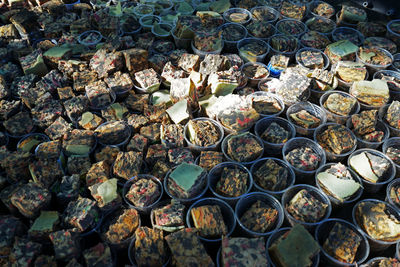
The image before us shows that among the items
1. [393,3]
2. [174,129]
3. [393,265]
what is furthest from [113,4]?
[393,265]

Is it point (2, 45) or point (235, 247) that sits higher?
point (2, 45)

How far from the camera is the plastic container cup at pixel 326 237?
2246 millimetres

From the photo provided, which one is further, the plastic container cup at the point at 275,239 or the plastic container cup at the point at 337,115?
the plastic container cup at the point at 337,115

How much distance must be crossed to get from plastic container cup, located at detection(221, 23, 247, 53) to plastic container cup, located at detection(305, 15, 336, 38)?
3.08 ft

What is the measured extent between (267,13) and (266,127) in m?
2.06

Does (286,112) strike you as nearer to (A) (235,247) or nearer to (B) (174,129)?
(B) (174,129)

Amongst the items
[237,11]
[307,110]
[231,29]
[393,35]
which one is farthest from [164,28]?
[393,35]

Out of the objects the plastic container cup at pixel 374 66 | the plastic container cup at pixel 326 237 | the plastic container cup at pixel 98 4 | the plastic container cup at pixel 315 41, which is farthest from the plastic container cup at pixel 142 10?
the plastic container cup at pixel 326 237

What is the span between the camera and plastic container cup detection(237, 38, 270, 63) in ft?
12.5

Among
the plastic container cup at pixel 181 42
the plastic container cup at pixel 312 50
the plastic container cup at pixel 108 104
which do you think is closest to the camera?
the plastic container cup at pixel 108 104

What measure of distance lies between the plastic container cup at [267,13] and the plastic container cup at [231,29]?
358 millimetres

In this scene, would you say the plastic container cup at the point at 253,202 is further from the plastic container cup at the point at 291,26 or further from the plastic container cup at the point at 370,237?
the plastic container cup at the point at 291,26

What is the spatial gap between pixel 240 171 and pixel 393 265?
1.25 metres

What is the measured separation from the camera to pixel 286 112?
318cm
